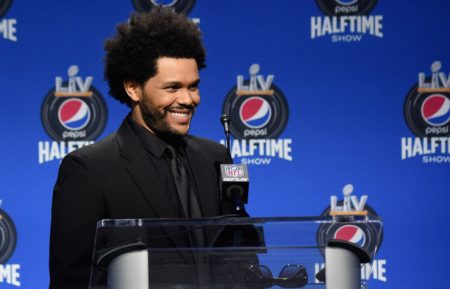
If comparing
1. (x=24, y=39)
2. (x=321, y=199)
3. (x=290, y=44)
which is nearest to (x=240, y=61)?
(x=290, y=44)

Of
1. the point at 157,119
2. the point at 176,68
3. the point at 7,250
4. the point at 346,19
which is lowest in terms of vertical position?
the point at 7,250

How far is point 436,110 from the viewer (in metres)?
3.01

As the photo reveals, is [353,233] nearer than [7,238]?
Yes

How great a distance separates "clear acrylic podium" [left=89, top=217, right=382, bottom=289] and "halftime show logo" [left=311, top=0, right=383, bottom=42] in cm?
187

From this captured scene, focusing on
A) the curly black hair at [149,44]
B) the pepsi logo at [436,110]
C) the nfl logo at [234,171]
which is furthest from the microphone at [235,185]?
the pepsi logo at [436,110]

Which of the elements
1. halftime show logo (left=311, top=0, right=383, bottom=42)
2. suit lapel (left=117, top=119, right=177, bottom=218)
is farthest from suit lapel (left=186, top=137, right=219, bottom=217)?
halftime show logo (left=311, top=0, right=383, bottom=42)

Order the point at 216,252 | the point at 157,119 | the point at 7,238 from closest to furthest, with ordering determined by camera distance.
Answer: the point at 216,252
the point at 157,119
the point at 7,238

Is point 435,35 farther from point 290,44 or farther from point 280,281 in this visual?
point 280,281

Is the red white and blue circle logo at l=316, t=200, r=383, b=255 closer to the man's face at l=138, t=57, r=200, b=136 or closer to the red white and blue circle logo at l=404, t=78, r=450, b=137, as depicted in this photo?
the man's face at l=138, t=57, r=200, b=136

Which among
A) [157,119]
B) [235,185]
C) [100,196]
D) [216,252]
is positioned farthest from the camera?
[157,119]

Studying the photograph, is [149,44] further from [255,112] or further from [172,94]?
[255,112]

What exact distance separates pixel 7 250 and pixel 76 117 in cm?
54

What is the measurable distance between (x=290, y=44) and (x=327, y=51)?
14 centimetres

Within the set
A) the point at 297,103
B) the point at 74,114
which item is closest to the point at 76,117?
the point at 74,114
